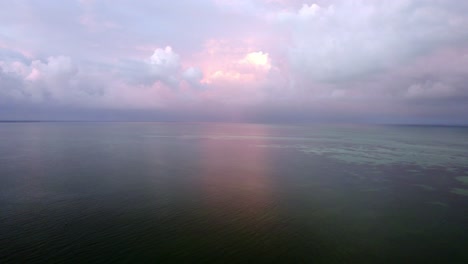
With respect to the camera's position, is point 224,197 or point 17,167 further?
point 17,167

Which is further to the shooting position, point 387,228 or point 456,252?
point 387,228

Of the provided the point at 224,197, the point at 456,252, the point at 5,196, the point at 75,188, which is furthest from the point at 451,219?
the point at 5,196

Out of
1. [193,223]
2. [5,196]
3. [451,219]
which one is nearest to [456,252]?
[451,219]

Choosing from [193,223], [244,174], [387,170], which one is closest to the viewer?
[193,223]

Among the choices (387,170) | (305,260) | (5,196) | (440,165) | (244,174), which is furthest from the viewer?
(440,165)

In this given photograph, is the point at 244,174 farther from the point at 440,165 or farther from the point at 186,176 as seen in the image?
the point at 440,165

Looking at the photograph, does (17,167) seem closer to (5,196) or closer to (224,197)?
(5,196)

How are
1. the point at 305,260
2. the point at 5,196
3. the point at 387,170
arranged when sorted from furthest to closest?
the point at 387,170 < the point at 5,196 < the point at 305,260

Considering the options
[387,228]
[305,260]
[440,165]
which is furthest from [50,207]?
[440,165]

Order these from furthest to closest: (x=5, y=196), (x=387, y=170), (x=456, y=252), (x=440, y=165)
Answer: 1. (x=440, y=165)
2. (x=387, y=170)
3. (x=5, y=196)
4. (x=456, y=252)
